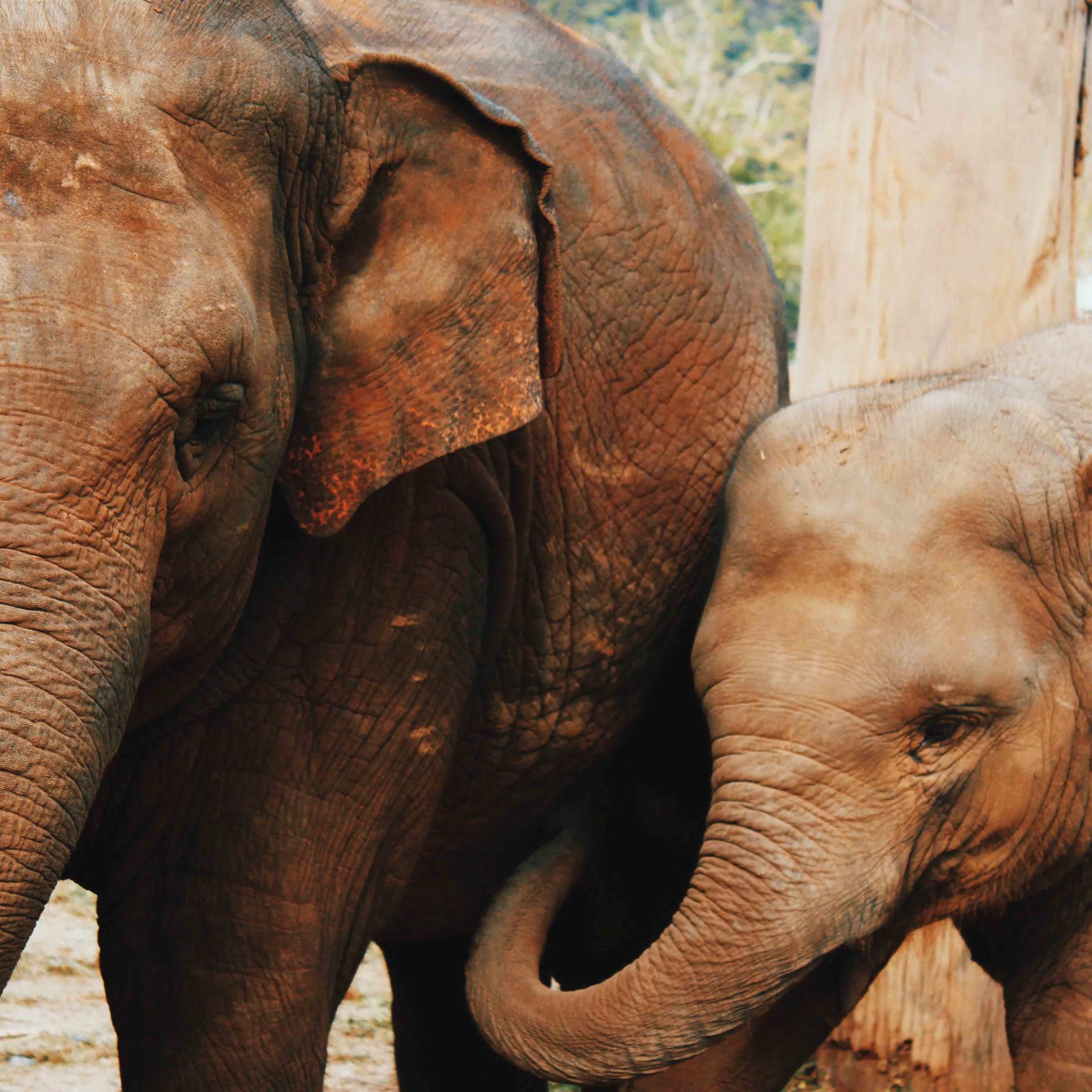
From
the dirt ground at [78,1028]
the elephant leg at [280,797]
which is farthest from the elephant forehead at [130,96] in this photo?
the dirt ground at [78,1028]

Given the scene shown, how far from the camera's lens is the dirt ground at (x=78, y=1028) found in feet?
14.5

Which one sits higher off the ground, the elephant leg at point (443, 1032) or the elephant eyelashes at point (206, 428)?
the elephant eyelashes at point (206, 428)

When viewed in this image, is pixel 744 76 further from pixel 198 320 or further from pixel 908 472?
pixel 198 320

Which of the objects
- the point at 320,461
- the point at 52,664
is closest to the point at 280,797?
the point at 320,461

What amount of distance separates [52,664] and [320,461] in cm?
66

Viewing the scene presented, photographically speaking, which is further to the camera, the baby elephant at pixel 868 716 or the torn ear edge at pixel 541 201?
the baby elephant at pixel 868 716

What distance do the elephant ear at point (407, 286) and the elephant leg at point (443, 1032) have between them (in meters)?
1.75

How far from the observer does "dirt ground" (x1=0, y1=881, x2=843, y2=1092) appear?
14.5 feet

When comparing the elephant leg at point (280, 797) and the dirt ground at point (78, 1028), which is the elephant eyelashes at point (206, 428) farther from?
the dirt ground at point (78, 1028)

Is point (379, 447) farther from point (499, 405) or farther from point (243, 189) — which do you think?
point (243, 189)

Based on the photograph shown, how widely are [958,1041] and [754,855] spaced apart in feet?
6.37

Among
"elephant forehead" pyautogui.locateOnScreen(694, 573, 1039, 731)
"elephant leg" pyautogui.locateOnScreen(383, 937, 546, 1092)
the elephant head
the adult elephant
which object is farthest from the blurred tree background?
the elephant head

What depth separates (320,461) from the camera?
8.13ft

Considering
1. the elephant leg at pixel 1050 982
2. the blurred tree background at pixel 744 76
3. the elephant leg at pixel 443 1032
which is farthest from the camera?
the blurred tree background at pixel 744 76
